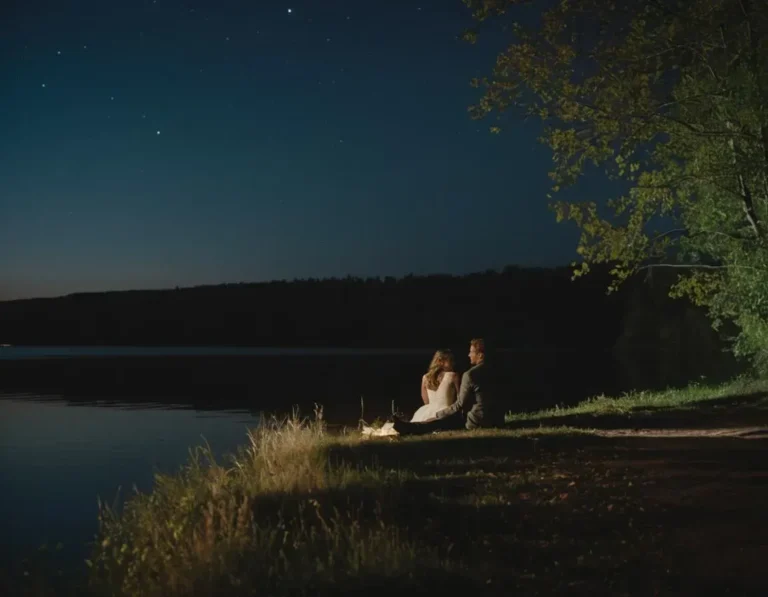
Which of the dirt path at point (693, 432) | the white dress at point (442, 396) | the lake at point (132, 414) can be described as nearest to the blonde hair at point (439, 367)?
the white dress at point (442, 396)

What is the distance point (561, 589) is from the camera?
7070 mm

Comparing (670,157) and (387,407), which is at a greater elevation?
(670,157)

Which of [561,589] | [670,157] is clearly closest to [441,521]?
[561,589]

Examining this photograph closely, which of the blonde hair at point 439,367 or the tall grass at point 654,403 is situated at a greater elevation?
the blonde hair at point 439,367

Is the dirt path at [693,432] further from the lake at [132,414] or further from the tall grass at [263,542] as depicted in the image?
the lake at [132,414]

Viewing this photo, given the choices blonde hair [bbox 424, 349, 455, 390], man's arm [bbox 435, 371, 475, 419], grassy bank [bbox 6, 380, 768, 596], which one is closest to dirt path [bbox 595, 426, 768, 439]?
grassy bank [bbox 6, 380, 768, 596]

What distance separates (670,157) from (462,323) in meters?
131

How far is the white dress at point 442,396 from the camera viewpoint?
57.6ft

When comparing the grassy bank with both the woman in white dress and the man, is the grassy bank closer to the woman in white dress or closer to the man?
the man

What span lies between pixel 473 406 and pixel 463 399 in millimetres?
226

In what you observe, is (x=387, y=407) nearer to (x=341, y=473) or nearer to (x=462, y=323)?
(x=341, y=473)

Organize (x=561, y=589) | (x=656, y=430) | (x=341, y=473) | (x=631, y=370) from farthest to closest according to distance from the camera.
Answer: (x=631, y=370) < (x=656, y=430) < (x=341, y=473) < (x=561, y=589)

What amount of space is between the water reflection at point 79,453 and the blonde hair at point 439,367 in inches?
223

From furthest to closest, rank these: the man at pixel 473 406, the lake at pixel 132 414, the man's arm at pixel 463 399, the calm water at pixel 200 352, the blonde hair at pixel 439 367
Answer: the calm water at pixel 200 352
the lake at pixel 132 414
the blonde hair at pixel 439 367
the man's arm at pixel 463 399
the man at pixel 473 406
